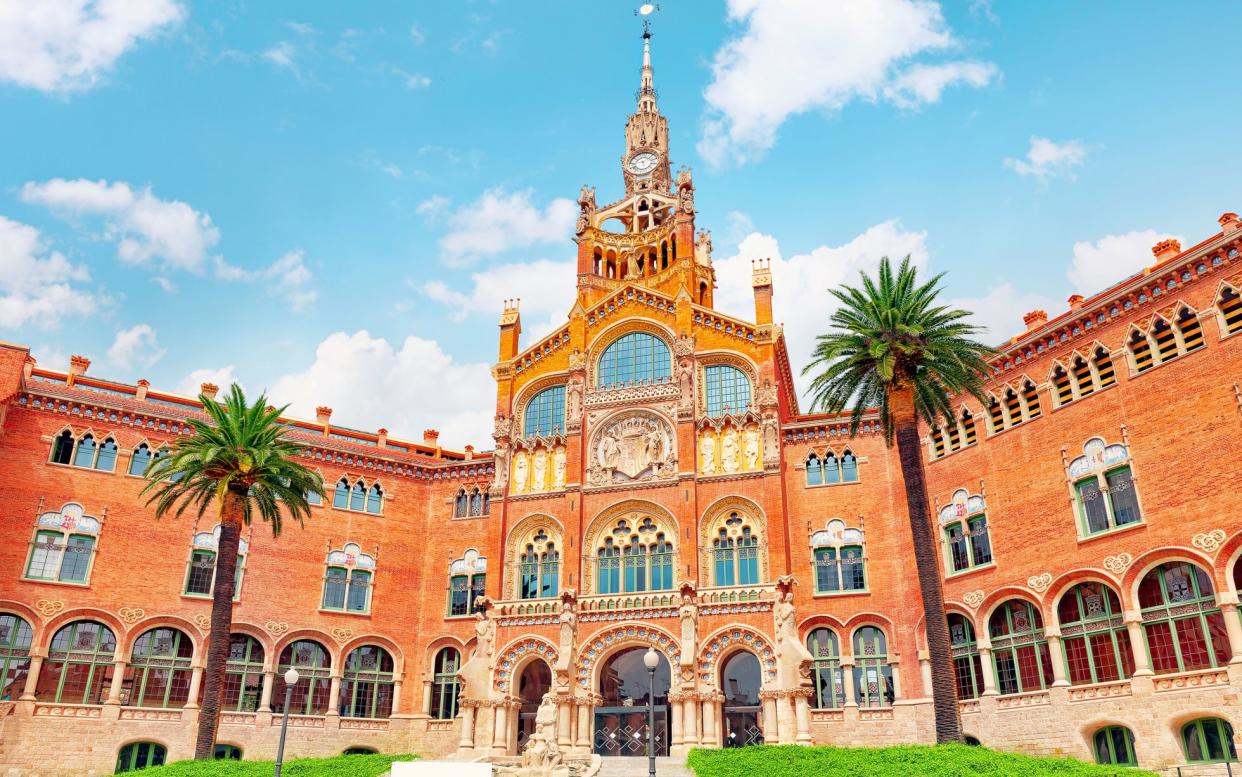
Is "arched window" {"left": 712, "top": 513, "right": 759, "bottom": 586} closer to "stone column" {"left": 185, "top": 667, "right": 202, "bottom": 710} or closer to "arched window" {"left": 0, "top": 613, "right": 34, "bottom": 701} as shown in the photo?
"stone column" {"left": 185, "top": 667, "right": 202, "bottom": 710}

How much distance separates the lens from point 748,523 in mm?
43219

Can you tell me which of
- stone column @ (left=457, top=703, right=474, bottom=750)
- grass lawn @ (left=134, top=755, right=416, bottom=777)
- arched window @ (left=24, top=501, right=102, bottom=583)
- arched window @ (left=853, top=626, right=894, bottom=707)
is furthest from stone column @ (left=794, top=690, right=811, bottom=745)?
arched window @ (left=24, top=501, right=102, bottom=583)

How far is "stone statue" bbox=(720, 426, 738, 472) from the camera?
44.4 m

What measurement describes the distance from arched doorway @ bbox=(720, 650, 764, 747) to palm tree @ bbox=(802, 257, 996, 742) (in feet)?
38.4

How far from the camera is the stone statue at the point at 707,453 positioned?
147ft

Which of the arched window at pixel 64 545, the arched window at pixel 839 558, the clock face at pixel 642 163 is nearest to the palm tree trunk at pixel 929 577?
the arched window at pixel 839 558

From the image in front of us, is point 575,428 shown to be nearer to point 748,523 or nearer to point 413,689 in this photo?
point 748,523

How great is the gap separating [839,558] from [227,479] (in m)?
26.5

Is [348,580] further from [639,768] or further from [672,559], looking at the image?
[639,768]

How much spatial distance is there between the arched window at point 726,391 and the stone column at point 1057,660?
16725mm

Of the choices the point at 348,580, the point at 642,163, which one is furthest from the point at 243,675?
the point at 642,163

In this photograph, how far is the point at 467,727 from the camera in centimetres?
4241

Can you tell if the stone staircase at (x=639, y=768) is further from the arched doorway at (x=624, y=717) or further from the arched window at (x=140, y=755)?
the arched window at (x=140, y=755)

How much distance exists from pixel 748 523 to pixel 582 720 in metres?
11.5
